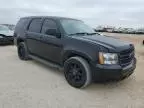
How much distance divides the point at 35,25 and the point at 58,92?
3115mm

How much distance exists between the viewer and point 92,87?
548 cm

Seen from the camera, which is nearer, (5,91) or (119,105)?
(119,105)

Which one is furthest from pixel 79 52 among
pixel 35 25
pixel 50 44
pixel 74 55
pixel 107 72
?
pixel 35 25

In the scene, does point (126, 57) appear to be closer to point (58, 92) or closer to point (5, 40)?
point (58, 92)

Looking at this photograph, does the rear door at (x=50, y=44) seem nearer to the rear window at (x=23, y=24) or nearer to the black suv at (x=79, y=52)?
the black suv at (x=79, y=52)

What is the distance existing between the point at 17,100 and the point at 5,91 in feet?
2.16

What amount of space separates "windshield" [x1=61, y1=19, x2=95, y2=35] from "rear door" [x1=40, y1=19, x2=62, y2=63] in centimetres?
28

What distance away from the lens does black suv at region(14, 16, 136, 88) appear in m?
4.90

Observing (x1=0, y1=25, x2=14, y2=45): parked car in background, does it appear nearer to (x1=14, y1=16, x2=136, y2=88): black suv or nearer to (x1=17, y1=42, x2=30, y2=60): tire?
(x1=17, y1=42, x2=30, y2=60): tire

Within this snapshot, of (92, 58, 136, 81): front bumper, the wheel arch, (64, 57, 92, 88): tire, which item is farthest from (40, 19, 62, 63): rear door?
Result: (92, 58, 136, 81): front bumper

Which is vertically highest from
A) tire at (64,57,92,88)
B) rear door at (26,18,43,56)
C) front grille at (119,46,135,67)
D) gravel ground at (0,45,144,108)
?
rear door at (26,18,43,56)

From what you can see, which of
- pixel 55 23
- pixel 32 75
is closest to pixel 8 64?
pixel 32 75

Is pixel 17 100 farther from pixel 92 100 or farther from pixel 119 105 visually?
pixel 119 105

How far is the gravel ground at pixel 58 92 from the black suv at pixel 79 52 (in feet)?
1.25
